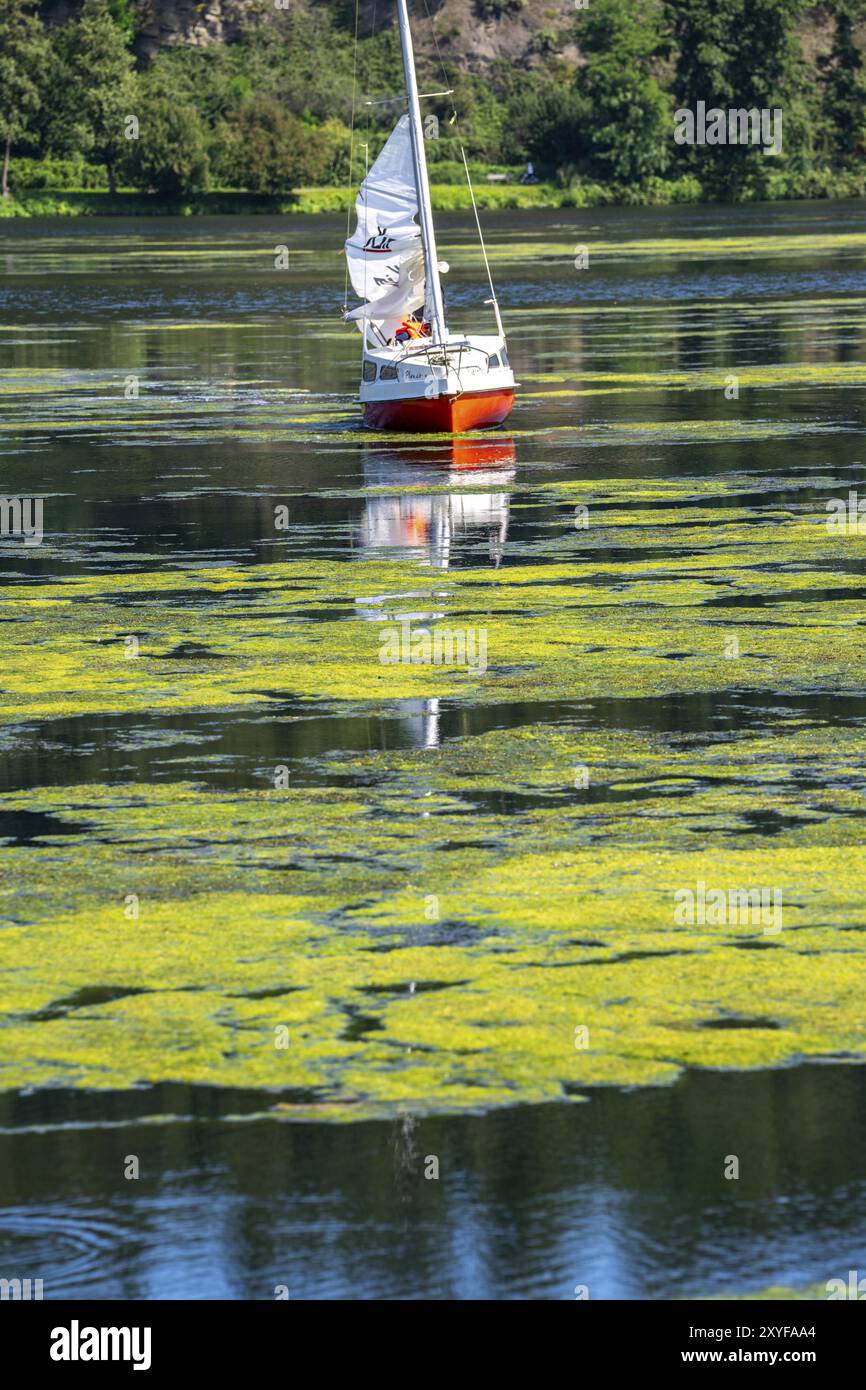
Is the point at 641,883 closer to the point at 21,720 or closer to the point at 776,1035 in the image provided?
the point at 776,1035

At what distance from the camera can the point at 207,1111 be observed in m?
10.3

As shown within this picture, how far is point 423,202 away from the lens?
131ft

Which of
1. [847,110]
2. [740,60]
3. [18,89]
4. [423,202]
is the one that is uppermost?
[740,60]

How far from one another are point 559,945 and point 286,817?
3053 mm

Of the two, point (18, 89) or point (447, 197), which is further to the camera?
point (18, 89)

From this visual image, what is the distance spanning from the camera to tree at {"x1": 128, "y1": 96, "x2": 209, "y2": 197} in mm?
157750

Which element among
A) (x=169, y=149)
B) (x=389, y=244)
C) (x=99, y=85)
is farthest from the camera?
(x=99, y=85)

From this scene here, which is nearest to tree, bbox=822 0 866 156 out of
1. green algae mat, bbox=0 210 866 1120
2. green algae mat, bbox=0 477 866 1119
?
green algae mat, bbox=0 210 866 1120

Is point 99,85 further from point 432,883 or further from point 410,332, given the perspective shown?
point 432,883

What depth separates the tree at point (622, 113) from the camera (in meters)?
177

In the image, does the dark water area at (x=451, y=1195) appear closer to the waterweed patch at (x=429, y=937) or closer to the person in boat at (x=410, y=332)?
the waterweed patch at (x=429, y=937)

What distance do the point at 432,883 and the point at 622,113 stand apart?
173 metres

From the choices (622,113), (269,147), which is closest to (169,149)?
(269,147)

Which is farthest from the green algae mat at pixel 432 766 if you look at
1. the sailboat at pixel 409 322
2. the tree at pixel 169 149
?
the tree at pixel 169 149
